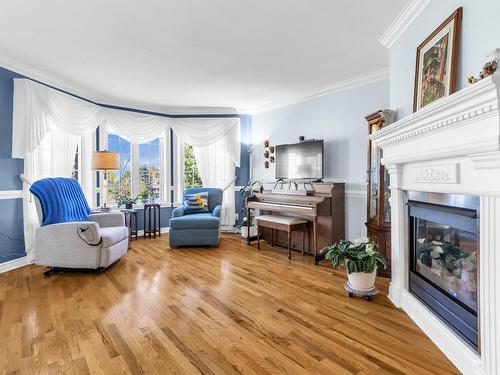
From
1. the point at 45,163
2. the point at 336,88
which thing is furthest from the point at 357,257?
the point at 45,163

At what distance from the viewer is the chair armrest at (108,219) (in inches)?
144

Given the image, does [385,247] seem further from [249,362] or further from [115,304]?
[115,304]

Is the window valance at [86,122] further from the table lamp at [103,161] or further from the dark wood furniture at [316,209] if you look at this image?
the dark wood furniture at [316,209]

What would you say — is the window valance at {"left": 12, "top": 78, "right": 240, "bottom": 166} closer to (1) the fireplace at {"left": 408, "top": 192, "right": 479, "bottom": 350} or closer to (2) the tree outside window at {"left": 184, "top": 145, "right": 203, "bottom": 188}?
(2) the tree outside window at {"left": 184, "top": 145, "right": 203, "bottom": 188}

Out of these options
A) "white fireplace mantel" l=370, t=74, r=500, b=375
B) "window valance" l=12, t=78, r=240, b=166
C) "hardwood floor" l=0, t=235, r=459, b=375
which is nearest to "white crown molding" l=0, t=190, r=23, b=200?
"window valance" l=12, t=78, r=240, b=166

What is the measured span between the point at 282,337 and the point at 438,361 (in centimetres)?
91

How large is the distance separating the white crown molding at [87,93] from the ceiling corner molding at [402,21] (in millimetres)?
3150

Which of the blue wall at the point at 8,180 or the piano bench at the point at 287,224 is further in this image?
the piano bench at the point at 287,224

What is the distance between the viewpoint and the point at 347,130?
3.77 meters

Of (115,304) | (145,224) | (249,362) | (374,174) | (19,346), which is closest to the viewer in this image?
(249,362)

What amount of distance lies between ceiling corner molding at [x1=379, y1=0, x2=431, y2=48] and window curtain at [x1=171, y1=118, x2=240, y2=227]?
3.15m

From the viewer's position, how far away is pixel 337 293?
2.54 meters

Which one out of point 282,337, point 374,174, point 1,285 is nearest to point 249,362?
point 282,337

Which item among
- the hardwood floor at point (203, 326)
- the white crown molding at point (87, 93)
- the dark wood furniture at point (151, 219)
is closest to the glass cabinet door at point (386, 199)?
the hardwood floor at point (203, 326)
